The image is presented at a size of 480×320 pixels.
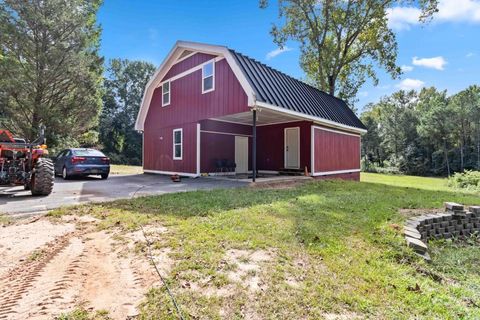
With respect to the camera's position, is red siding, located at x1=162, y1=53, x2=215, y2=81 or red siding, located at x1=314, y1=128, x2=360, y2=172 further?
red siding, located at x1=314, y1=128, x2=360, y2=172

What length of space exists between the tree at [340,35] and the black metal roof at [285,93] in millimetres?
8933

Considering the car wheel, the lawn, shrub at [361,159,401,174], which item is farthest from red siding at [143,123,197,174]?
shrub at [361,159,401,174]

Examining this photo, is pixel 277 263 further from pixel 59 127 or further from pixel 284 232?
pixel 59 127

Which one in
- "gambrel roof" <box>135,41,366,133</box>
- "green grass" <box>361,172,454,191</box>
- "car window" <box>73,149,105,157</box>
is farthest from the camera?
"green grass" <box>361,172,454,191</box>

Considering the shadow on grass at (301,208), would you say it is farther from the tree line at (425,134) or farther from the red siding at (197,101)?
the tree line at (425,134)

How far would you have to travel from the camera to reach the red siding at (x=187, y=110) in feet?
34.2

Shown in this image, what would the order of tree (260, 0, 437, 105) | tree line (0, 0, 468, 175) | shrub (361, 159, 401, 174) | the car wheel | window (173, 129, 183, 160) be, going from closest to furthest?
the car wheel
window (173, 129, 183, 160)
tree line (0, 0, 468, 175)
tree (260, 0, 437, 105)
shrub (361, 159, 401, 174)

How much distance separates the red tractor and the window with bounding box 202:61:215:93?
6378 mm

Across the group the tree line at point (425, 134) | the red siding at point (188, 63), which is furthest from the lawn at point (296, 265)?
the tree line at point (425, 134)

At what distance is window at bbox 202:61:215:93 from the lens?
11.2 meters

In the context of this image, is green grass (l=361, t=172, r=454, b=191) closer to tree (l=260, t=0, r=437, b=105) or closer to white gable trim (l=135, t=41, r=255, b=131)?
tree (l=260, t=0, r=437, b=105)

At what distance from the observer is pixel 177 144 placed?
13.5 meters

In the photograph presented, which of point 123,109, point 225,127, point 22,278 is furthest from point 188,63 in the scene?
point 123,109

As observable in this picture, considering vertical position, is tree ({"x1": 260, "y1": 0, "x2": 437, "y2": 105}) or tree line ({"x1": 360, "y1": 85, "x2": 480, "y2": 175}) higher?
tree ({"x1": 260, "y1": 0, "x2": 437, "y2": 105})
